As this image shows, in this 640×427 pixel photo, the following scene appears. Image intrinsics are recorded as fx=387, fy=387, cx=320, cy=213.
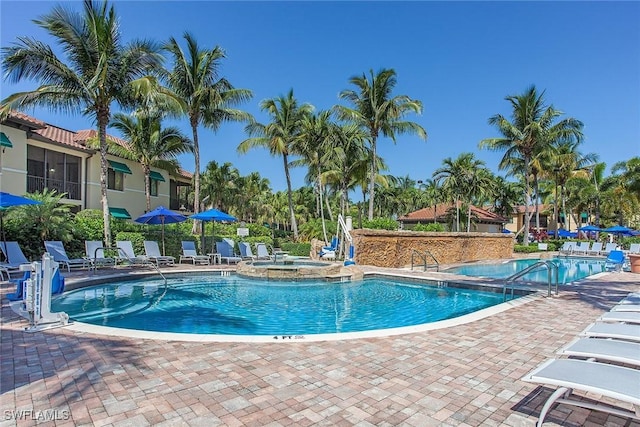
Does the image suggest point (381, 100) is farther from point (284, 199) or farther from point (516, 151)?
point (284, 199)

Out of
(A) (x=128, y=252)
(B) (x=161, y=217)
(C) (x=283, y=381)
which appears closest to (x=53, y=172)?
(B) (x=161, y=217)

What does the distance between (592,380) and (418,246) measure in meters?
17.2

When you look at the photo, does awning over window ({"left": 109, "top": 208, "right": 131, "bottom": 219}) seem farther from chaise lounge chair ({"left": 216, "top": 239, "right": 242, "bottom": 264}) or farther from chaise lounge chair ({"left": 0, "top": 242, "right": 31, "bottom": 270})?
chaise lounge chair ({"left": 0, "top": 242, "right": 31, "bottom": 270})

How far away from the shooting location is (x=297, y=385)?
396cm

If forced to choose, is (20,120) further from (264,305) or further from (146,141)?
(264,305)

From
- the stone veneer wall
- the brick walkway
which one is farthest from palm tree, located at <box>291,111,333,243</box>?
the brick walkway

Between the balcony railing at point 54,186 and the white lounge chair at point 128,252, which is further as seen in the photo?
the balcony railing at point 54,186

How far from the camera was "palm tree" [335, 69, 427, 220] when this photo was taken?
958 inches

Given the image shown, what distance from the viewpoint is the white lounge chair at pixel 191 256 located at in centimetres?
1728

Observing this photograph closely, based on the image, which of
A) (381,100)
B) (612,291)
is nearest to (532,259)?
(381,100)

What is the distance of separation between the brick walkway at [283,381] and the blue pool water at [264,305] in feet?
7.51

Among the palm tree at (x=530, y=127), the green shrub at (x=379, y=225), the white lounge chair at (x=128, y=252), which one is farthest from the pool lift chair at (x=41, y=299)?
the palm tree at (x=530, y=127)

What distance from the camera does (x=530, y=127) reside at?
30219 millimetres

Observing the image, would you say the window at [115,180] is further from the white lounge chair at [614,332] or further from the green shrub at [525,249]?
the green shrub at [525,249]
